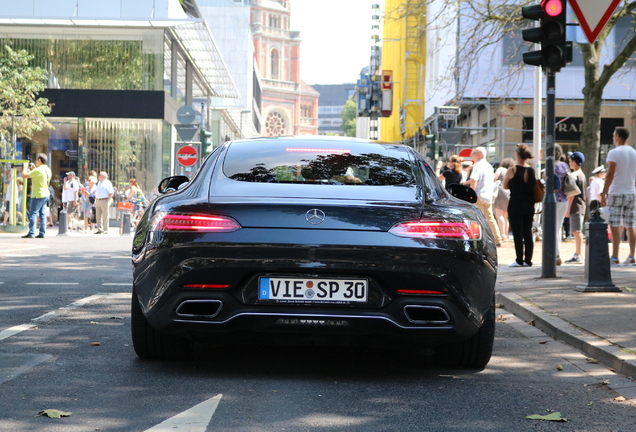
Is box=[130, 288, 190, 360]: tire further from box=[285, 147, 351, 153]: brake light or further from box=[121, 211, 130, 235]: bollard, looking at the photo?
box=[121, 211, 130, 235]: bollard

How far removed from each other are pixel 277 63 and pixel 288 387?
15599 centimetres

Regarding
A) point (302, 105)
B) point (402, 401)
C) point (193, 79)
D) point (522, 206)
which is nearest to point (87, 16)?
point (193, 79)

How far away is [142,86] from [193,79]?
10.7m

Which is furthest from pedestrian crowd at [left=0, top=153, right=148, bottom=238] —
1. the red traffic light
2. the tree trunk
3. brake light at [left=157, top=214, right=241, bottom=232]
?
brake light at [left=157, top=214, right=241, bottom=232]

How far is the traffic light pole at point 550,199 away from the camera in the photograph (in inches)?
427

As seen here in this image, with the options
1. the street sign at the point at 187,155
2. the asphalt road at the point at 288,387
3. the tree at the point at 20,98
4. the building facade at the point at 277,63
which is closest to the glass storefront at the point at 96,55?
the tree at the point at 20,98

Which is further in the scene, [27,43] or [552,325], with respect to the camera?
[27,43]

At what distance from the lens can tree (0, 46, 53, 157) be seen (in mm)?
31594

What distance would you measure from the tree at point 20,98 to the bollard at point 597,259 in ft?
82.8

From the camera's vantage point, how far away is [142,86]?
3397 centimetres

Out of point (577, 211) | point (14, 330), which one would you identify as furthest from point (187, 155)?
point (14, 330)

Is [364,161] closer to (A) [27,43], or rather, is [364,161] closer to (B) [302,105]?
(A) [27,43]

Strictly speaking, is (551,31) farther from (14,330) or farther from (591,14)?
(14,330)

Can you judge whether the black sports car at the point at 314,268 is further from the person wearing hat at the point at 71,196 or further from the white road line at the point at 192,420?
the person wearing hat at the point at 71,196
